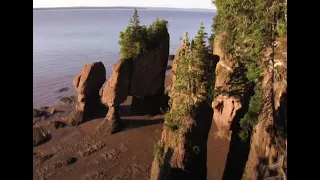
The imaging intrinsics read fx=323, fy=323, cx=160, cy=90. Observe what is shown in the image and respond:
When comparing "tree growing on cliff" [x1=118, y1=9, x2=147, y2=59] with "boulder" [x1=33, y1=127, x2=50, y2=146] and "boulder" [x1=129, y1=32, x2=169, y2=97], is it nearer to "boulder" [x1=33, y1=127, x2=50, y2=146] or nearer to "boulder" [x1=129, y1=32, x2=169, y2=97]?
"boulder" [x1=129, y1=32, x2=169, y2=97]

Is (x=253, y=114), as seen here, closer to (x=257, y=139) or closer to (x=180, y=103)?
(x=257, y=139)

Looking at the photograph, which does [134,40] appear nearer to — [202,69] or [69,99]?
[202,69]

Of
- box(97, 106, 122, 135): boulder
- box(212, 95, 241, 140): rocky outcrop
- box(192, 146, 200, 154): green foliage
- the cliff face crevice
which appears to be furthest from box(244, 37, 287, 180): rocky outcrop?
box(97, 106, 122, 135): boulder

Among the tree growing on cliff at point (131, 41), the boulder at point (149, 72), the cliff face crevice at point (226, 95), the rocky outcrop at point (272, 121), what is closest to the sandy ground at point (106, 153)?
the cliff face crevice at point (226, 95)

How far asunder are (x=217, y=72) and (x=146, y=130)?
10.1 m

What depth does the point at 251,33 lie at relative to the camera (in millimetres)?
17859

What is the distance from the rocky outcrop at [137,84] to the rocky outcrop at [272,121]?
50.3 ft

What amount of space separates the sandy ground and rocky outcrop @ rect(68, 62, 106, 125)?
1.08 metres

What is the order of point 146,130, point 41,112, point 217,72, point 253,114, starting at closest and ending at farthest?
point 253,114 < point 217,72 < point 146,130 < point 41,112

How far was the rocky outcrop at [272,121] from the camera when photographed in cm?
1377

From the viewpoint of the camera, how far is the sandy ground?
75.2 ft

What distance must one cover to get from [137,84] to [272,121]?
1690 cm
